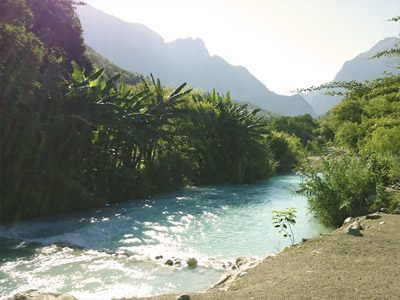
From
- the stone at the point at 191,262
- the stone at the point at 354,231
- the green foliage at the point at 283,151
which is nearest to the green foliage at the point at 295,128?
the green foliage at the point at 283,151

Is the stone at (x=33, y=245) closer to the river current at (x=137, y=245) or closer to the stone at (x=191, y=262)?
the river current at (x=137, y=245)

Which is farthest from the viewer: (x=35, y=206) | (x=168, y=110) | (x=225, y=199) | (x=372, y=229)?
(x=168, y=110)

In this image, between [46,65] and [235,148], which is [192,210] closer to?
[46,65]

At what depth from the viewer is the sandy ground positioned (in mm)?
4121

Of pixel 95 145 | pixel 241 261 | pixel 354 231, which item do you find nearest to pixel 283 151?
pixel 95 145

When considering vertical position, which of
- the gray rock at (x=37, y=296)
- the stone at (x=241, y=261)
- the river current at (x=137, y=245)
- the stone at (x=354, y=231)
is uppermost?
the stone at (x=354, y=231)

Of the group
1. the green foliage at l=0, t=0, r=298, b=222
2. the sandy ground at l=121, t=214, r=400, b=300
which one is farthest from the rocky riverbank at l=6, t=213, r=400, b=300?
the green foliage at l=0, t=0, r=298, b=222

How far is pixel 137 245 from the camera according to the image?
994 centimetres

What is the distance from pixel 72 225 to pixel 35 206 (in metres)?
2.34

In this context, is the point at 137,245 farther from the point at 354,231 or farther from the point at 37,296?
the point at 354,231

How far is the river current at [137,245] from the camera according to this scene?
6691mm

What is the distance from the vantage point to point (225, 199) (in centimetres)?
1886

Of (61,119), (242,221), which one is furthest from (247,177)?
(61,119)

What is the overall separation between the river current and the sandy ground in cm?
179
